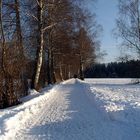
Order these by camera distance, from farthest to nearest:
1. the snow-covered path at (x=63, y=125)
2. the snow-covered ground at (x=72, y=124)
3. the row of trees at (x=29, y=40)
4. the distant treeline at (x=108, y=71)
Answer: the distant treeline at (x=108, y=71)
the row of trees at (x=29, y=40)
the snow-covered path at (x=63, y=125)
the snow-covered ground at (x=72, y=124)

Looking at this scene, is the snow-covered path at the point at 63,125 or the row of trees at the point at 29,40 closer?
the snow-covered path at the point at 63,125

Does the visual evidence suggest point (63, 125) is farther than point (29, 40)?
No

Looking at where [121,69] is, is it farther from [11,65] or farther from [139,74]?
[11,65]

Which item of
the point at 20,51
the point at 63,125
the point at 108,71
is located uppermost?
the point at 108,71

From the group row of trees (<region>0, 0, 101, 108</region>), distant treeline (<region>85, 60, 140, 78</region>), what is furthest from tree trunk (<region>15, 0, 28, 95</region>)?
distant treeline (<region>85, 60, 140, 78</region>)

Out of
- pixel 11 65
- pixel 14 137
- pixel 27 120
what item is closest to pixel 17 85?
pixel 11 65

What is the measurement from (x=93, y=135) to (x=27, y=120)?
128 inches

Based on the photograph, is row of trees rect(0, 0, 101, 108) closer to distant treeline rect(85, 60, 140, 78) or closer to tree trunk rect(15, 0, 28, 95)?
tree trunk rect(15, 0, 28, 95)

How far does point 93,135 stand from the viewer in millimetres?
9719

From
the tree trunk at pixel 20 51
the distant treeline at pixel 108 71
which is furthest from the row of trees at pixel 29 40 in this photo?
the distant treeline at pixel 108 71

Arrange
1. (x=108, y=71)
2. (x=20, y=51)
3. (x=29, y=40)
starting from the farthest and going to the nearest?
(x=108, y=71) → (x=29, y=40) → (x=20, y=51)

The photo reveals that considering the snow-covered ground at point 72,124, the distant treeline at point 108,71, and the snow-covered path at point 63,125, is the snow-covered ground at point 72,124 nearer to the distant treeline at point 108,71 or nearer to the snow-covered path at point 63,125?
the snow-covered path at point 63,125

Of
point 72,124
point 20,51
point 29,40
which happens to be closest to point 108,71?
point 29,40

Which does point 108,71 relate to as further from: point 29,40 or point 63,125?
point 63,125
